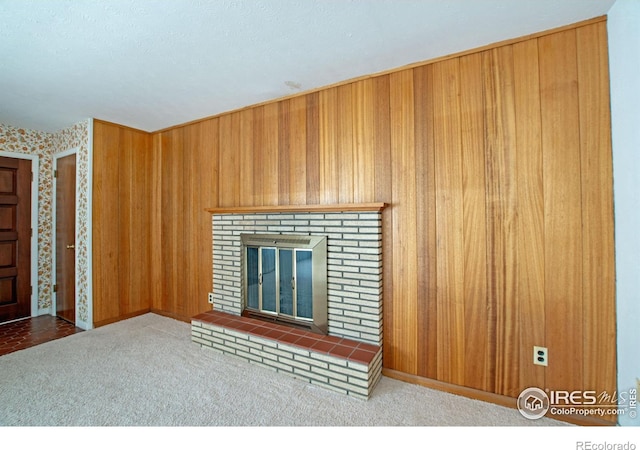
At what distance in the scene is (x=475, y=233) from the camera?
1926 millimetres

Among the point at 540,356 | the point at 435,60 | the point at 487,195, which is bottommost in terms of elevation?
the point at 540,356

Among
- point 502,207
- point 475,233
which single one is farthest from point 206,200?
point 502,207

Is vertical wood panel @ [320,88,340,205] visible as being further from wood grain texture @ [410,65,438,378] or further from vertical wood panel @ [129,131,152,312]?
vertical wood panel @ [129,131,152,312]

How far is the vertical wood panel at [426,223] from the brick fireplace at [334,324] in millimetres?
305

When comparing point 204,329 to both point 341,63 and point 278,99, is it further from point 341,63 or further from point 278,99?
point 341,63

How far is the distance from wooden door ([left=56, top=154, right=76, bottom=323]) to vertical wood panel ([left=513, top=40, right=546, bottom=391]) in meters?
4.56

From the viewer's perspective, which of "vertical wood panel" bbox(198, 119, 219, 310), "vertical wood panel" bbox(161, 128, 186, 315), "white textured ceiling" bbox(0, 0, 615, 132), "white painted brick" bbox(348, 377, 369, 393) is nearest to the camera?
"white textured ceiling" bbox(0, 0, 615, 132)

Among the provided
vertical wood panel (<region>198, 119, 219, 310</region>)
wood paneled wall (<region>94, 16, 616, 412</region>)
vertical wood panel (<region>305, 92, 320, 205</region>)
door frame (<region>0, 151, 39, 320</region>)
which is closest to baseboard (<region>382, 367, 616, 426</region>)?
wood paneled wall (<region>94, 16, 616, 412</region>)

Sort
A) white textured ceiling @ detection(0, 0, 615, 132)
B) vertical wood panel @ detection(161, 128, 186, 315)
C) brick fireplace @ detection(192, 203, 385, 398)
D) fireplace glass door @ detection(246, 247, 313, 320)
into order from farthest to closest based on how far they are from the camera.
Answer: vertical wood panel @ detection(161, 128, 186, 315)
fireplace glass door @ detection(246, 247, 313, 320)
brick fireplace @ detection(192, 203, 385, 398)
white textured ceiling @ detection(0, 0, 615, 132)

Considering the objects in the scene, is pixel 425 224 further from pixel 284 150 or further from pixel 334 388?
pixel 284 150

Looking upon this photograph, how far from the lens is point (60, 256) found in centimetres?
358

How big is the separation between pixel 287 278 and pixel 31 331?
306 centimetres

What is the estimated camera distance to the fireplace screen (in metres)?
2.38

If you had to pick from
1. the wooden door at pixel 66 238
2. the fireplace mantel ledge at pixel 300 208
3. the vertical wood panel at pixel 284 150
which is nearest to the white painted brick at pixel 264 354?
the fireplace mantel ledge at pixel 300 208
